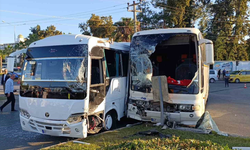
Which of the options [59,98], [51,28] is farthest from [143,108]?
[51,28]

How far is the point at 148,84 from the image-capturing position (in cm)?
770

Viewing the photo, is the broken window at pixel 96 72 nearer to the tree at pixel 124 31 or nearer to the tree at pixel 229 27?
the tree at pixel 124 31

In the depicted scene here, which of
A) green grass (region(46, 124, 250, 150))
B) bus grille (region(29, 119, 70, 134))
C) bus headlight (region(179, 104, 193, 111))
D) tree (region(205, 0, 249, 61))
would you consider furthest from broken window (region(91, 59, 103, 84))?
tree (region(205, 0, 249, 61))

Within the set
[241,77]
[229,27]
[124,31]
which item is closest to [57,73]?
[241,77]

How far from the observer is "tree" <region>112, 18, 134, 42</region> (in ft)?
113

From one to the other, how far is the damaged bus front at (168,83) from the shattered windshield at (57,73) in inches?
88.0

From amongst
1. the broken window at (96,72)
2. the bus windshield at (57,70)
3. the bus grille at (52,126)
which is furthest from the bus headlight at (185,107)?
the bus grille at (52,126)

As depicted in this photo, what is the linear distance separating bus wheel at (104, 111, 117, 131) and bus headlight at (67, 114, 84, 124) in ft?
3.99

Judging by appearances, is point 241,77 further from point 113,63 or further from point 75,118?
point 75,118

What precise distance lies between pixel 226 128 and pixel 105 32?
30.6 m

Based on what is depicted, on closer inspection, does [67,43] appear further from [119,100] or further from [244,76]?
[244,76]

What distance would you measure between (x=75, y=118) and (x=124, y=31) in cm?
2971

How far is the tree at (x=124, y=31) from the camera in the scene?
3447 cm

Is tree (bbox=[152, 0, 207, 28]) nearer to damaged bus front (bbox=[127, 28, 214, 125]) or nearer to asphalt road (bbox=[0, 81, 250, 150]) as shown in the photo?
asphalt road (bbox=[0, 81, 250, 150])
